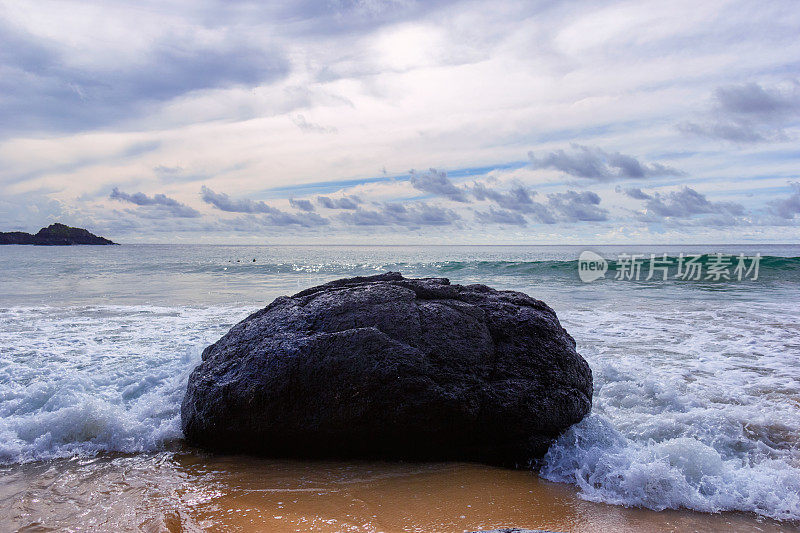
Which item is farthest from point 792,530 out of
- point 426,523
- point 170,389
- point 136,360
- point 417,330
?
point 136,360

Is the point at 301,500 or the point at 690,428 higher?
the point at 690,428

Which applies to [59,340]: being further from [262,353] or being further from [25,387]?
[262,353]

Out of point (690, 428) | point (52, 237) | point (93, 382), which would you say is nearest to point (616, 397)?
point (690, 428)

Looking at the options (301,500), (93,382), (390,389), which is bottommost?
(301,500)

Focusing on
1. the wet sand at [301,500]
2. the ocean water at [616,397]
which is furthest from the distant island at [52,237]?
the wet sand at [301,500]

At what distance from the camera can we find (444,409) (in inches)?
141

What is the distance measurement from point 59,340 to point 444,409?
6.54 metres

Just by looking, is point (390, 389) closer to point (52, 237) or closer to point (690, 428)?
point (690, 428)

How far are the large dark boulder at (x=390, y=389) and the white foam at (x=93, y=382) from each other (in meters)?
0.65

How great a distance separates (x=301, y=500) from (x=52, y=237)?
123 m

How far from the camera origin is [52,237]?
10244cm

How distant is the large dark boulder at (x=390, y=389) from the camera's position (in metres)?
3.59

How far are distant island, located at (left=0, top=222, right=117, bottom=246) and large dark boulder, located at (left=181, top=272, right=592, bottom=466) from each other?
122 m

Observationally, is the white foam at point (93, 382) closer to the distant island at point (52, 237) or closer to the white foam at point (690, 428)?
the white foam at point (690, 428)
